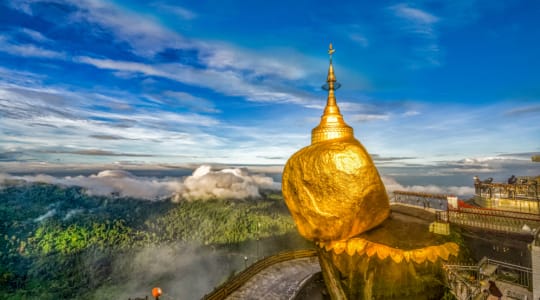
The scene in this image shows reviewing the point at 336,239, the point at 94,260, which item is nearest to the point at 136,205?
the point at 94,260

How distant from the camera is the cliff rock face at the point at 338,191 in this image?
9023 millimetres

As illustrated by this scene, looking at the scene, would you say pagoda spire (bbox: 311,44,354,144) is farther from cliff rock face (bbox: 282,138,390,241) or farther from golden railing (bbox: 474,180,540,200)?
golden railing (bbox: 474,180,540,200)

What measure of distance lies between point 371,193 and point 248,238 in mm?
87424

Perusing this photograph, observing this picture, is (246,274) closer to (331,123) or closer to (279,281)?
(279,281)

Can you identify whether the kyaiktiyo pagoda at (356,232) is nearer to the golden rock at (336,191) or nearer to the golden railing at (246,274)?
the golden rock at (336,191)

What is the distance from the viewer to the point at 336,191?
906 cm

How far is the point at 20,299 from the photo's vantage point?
46750mm

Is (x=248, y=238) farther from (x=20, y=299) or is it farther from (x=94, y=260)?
(x=20, y=299)

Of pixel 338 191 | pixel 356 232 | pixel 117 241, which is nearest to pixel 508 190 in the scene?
pixel 356 232

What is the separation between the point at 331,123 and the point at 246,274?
10.9m

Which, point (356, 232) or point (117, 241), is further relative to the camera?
point (117, 241)

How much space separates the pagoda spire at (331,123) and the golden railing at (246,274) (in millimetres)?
9283

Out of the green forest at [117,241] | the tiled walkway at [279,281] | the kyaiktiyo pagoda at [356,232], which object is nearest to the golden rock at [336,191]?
the kyaiktiyo pagoda at [356,232]

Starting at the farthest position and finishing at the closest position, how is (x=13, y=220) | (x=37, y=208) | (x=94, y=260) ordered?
(x=37, y=208) < (x=13, y=220) < (x=94, y=260)
